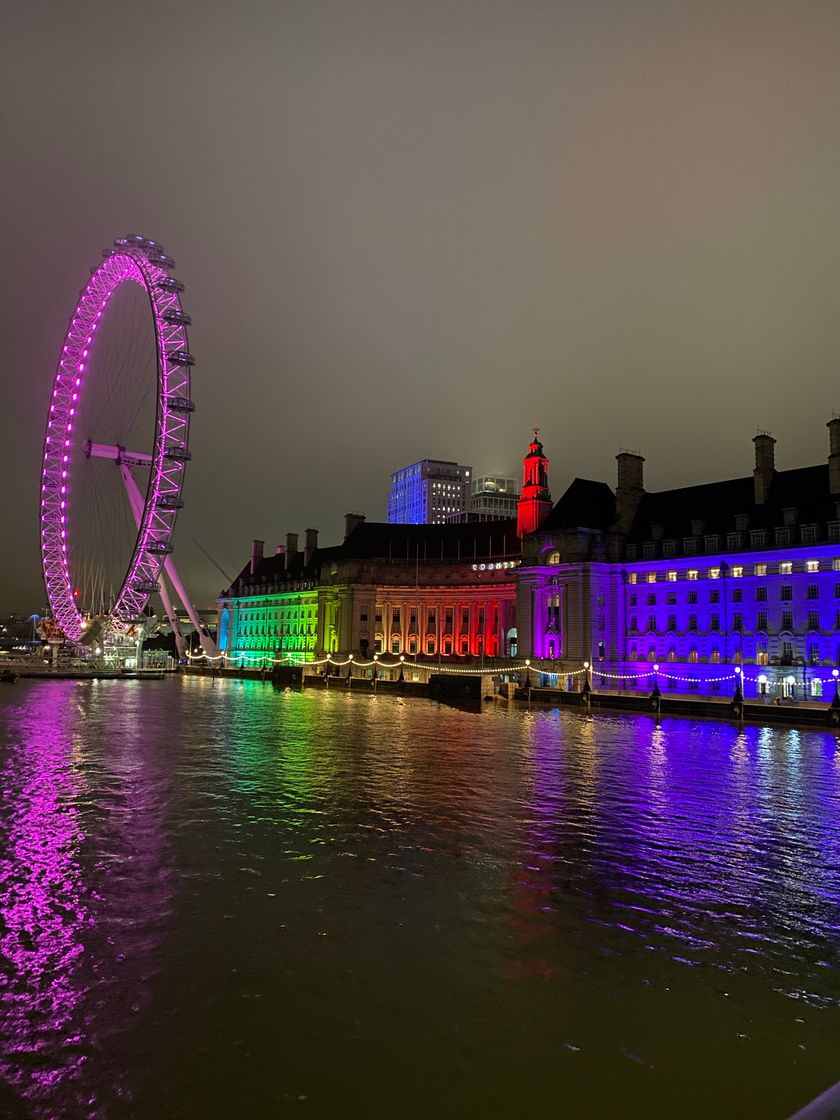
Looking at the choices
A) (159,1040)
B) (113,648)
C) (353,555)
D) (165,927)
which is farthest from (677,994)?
(353,555)

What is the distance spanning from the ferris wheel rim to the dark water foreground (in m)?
59.3

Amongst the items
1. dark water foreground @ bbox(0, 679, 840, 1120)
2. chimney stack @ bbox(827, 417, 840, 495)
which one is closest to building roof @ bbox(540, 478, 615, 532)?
chimney stack @ bbox(827, 417, 840, 495)

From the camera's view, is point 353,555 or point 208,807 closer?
point 208,807

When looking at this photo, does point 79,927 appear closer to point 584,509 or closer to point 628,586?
point 628,586

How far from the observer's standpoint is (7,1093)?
28.9 feet

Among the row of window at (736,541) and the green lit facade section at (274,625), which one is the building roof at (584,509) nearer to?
the row of window at (736,541)

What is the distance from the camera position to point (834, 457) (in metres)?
84.6

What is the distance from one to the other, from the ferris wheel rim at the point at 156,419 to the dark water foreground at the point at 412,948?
194 ft

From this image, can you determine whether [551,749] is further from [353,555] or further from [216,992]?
[353,555]

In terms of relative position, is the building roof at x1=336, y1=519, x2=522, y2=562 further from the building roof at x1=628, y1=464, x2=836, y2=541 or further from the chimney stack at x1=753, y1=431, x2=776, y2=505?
the chimney stack at x1=753, y1=431, x2=776, y2=505

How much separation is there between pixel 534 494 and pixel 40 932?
114 meters

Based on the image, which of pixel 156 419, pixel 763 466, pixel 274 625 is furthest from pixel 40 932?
pixel 274 625

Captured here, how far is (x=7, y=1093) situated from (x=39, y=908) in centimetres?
617

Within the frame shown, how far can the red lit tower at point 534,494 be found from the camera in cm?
12325
